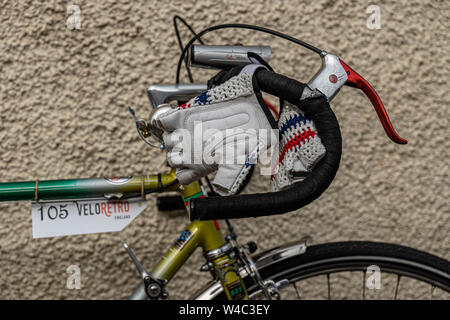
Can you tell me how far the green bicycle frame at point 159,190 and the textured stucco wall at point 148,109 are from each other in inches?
9.2

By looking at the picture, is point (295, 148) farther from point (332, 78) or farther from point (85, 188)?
point (85, 188)

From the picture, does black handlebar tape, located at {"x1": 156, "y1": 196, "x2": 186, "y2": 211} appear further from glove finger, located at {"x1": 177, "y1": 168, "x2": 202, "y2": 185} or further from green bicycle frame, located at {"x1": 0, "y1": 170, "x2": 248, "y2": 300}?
glove finger, located at {"x1": 177, "y1": 168, "x2": 202, "y2": 185}

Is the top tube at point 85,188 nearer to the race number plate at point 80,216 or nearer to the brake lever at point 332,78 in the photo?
the race number plate at point 80,216

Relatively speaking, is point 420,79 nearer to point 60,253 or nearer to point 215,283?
point 215,283

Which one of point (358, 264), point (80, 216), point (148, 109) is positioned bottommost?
point (358, 264)

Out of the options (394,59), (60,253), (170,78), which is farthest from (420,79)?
(60,253)

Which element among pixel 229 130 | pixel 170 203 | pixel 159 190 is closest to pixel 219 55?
pixel 229 130

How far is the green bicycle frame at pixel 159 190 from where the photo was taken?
567mm

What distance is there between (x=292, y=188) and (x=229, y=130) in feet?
0.31

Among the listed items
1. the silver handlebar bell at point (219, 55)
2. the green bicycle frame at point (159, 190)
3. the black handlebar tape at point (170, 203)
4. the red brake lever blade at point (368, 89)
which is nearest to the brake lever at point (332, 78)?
the red brake lever blade at point (368, 89)

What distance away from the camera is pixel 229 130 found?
409mm

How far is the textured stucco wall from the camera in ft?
2.60

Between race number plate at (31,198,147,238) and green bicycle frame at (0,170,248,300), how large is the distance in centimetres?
1

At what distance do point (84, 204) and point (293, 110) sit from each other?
372mm
